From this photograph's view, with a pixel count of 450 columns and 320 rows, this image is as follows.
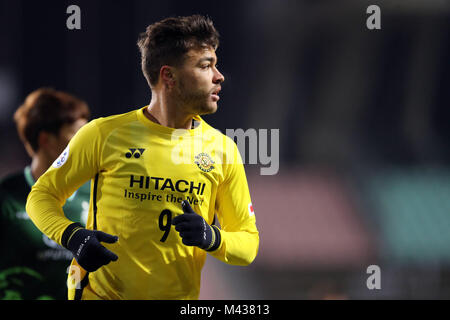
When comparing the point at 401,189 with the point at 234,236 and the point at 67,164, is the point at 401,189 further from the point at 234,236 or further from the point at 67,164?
the point at 67,164

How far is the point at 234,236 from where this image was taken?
269 cm

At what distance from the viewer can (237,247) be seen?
267 cm

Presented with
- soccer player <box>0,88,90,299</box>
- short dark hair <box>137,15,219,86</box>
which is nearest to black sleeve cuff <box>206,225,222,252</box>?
short dark hair <box>137,15,219,86</box>

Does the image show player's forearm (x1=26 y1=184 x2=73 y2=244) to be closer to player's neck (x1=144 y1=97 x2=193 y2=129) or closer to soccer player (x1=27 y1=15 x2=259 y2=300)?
soccer player (x1=27 y1=15 x2=259 y2=300)

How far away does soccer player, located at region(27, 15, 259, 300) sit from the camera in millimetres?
2605

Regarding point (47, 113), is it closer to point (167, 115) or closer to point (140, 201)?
point (167, 115)

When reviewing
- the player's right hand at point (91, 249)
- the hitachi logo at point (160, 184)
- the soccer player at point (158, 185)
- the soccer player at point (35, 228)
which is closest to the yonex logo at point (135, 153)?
the soccer player at point (158, 185)

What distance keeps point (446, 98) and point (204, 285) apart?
3288 mm

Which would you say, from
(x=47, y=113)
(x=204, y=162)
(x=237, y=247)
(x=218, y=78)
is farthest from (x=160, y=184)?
(x=47, y=113)

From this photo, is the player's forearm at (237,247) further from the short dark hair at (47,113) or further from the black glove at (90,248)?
the short dark hair at (47,113)

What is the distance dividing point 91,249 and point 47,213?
0.33 metres

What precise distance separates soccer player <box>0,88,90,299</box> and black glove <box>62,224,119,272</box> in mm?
1613

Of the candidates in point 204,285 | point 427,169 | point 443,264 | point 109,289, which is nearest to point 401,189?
point 427,169

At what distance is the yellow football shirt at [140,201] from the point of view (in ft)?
8.55
